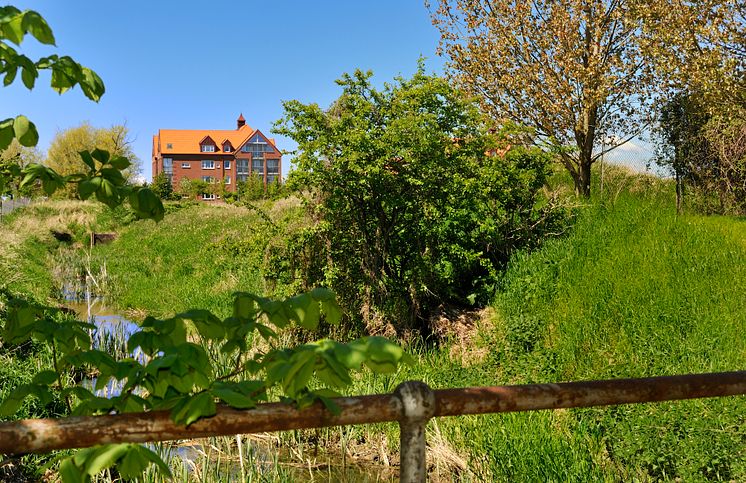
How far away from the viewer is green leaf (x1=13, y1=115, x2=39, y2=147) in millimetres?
2120

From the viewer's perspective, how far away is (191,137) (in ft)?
244

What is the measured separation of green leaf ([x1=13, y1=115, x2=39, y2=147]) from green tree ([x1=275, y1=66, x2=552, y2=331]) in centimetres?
680

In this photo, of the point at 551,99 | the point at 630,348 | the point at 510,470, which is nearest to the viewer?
the point at 510,470

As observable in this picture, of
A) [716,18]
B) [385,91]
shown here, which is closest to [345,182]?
[385,91]

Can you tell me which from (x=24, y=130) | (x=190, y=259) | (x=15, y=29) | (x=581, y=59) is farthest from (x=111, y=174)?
(x=190, y=259)

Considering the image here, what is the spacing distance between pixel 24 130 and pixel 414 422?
1.58m

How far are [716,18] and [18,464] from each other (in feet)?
44.9

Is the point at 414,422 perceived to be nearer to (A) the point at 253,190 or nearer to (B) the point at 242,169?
(A) the point at 253,190

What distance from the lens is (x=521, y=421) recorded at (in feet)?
20.3

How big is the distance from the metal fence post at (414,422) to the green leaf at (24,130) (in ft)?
4.85

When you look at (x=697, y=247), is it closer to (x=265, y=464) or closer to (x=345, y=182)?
(x=345, y=182)

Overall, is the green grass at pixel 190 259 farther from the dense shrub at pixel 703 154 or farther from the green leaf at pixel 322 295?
the dense shrub at pixel 703 154

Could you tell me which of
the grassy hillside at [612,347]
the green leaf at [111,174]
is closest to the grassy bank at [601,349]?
the grassy hillside at [612,347]

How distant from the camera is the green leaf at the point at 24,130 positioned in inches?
83.5
